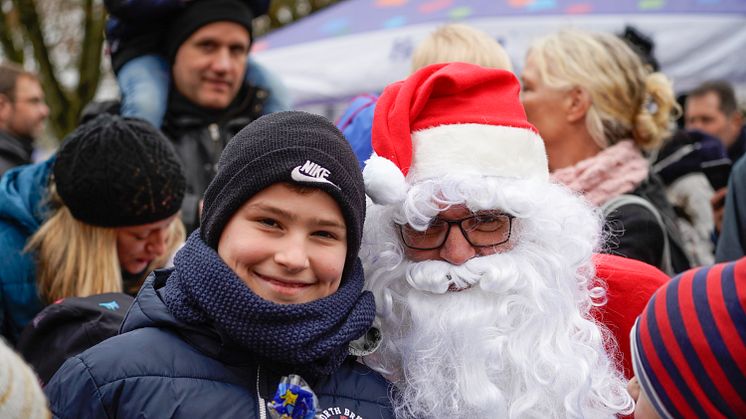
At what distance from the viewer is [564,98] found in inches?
140

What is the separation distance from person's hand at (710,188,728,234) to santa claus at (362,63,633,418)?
7.53 feet

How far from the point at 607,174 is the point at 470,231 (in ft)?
4.07

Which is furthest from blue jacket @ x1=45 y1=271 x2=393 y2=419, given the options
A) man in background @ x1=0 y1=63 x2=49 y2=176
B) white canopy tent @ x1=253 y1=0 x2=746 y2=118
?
man in background @ x1=0 y1=63 x2=49 y2=176

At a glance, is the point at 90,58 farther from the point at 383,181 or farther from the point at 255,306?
the point at 255,306

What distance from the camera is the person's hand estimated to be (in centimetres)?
439

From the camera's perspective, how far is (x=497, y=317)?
7.57 feet

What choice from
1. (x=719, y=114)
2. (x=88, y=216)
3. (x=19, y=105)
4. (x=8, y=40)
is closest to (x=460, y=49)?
(x=88, y=216)

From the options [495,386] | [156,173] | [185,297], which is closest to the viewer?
[185,297]

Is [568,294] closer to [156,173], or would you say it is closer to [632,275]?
[632,275]

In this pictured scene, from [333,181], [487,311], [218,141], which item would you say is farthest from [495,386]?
[218,141]

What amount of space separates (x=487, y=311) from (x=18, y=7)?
1440 cm

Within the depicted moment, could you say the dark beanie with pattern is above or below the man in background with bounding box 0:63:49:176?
above

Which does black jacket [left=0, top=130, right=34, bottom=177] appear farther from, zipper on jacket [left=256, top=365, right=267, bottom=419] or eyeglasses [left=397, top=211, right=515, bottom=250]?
zipper on jacket [left=256, top=365, right=267, bottom=419]

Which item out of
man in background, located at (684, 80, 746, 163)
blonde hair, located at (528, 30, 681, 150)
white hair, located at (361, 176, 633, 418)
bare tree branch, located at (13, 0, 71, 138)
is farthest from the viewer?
bare tree branch, located at (13, 0, 71, 138)
